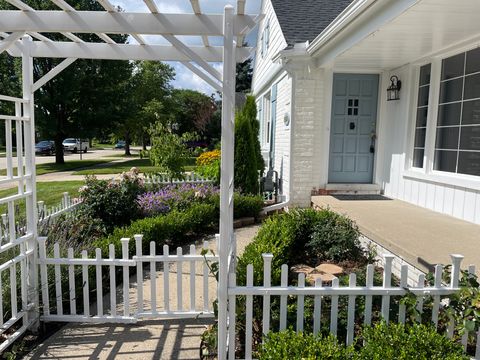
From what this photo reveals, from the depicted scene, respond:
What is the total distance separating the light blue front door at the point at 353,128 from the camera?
306 inches

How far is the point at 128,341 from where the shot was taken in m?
3.33

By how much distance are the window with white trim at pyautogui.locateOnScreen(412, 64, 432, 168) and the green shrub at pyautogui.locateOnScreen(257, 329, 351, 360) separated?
4975 millimetres

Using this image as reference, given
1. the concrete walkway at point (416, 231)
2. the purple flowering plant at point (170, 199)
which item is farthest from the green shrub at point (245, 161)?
the concrete walkway at point (416, 231)

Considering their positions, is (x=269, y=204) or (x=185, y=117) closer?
(x=269, y=204)

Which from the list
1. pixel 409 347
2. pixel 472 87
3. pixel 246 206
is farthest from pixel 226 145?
pixel 246 206

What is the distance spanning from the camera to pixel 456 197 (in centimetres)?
541

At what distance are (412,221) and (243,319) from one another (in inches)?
123

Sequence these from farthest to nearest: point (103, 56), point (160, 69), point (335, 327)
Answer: point (160, 69) → point (103, 56) → point (335, 327)

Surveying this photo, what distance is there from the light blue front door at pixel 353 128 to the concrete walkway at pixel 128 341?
5131 millimetres

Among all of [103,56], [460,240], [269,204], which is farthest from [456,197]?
[103,56]

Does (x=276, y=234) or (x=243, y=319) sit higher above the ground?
(x=276, y=234)

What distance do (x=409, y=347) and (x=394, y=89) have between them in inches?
229

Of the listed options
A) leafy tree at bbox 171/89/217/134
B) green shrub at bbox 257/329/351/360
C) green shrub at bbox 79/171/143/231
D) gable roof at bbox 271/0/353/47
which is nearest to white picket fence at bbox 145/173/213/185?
green shrub at bbox 79/171/143/231

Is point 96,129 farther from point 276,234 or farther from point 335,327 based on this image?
point 335,327
